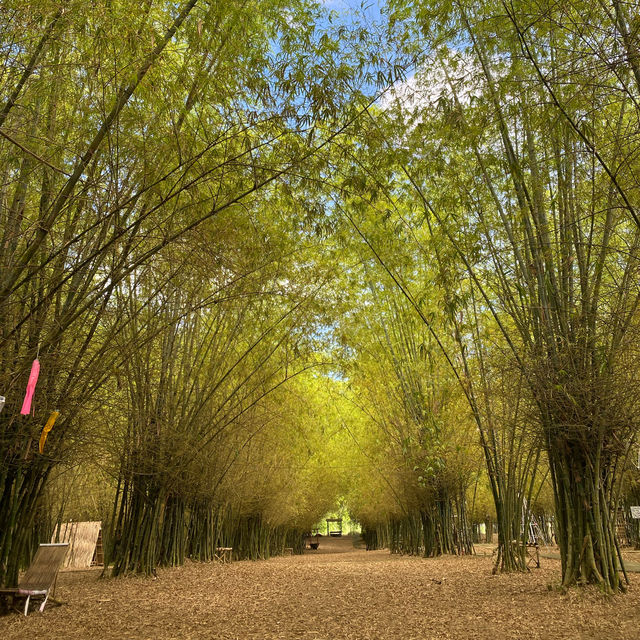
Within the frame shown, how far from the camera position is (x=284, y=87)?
316cm

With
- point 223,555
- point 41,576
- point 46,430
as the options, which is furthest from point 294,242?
point 223,555

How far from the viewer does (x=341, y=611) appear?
13.2 feet

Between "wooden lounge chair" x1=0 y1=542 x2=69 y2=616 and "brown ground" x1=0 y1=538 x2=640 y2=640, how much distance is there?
158 millimetres

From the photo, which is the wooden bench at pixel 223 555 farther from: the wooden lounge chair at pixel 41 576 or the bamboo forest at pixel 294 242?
the wooden lounge chair at pixel 41 576

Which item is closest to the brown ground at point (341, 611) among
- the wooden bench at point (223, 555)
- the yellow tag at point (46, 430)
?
the yellow tag at point (46, 430)

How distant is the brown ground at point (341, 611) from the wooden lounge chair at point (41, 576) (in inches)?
6.2

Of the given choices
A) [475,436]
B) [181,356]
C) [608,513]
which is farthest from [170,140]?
[475,436]

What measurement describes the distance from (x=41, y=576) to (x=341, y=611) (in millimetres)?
2342

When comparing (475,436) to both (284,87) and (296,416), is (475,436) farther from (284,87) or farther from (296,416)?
(284,87)

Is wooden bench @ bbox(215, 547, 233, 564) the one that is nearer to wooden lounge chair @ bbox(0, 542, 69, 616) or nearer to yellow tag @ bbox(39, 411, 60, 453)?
wooden lounge chair @ bbox(0, 542, 69, 616)

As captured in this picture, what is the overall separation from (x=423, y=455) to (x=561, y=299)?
432cm

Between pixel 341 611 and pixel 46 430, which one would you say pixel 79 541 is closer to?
pixel 341 611

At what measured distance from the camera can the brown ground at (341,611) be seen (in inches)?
128

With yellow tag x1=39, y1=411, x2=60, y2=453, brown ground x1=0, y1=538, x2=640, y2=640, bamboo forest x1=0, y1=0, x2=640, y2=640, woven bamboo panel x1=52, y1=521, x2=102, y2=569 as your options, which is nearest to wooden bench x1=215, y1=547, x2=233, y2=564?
woven bamboo panel x1=52, y1=521, x2=102, y2=569
